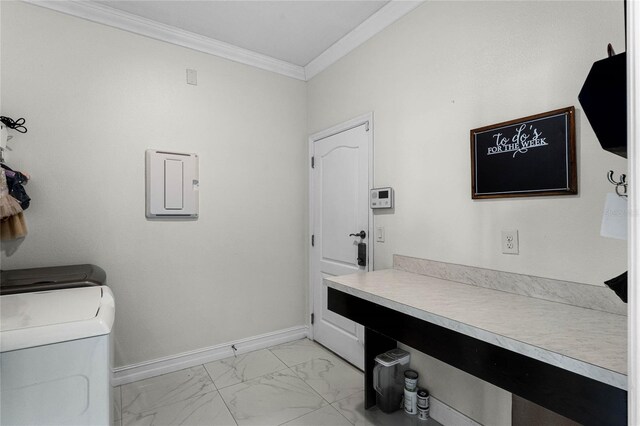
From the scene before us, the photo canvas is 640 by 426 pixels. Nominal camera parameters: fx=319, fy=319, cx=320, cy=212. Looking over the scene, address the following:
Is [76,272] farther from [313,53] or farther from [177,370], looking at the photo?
[313,53]

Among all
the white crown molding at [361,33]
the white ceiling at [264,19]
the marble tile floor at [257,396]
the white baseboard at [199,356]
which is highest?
the white ceiling at [264,19]

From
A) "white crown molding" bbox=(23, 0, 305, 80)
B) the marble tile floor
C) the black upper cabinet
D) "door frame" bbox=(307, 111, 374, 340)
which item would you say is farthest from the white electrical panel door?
the black upper cabinet

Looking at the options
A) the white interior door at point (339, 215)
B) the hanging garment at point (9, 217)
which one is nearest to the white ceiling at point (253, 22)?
the white interior door at point (339, 215)

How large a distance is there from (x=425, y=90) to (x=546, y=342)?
161 cm

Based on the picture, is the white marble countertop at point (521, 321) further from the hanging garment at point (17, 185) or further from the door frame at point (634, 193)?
the hanging garment at point (17, 185)

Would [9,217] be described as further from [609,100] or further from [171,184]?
[609,100]

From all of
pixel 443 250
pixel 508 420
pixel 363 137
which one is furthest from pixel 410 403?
pixel 363 137

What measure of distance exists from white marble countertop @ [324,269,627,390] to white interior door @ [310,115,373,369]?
32.6 inches

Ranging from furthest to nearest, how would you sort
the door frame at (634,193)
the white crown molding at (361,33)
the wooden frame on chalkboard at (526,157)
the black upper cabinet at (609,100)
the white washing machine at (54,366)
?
1. the white crown molding at (361,33)
2. the wooden frame on chalkboard at (526,157)
3. the white washing machine at (54,366)
4. the black upper cabinet at (609,100)
5. the door frame at (634,193)

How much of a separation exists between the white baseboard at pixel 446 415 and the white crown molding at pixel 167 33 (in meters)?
3.03

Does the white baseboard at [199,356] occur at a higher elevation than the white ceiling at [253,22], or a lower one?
lower

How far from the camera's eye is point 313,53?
2992mm

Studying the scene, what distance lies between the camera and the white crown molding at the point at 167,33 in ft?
7.41

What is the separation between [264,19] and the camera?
2.47m
